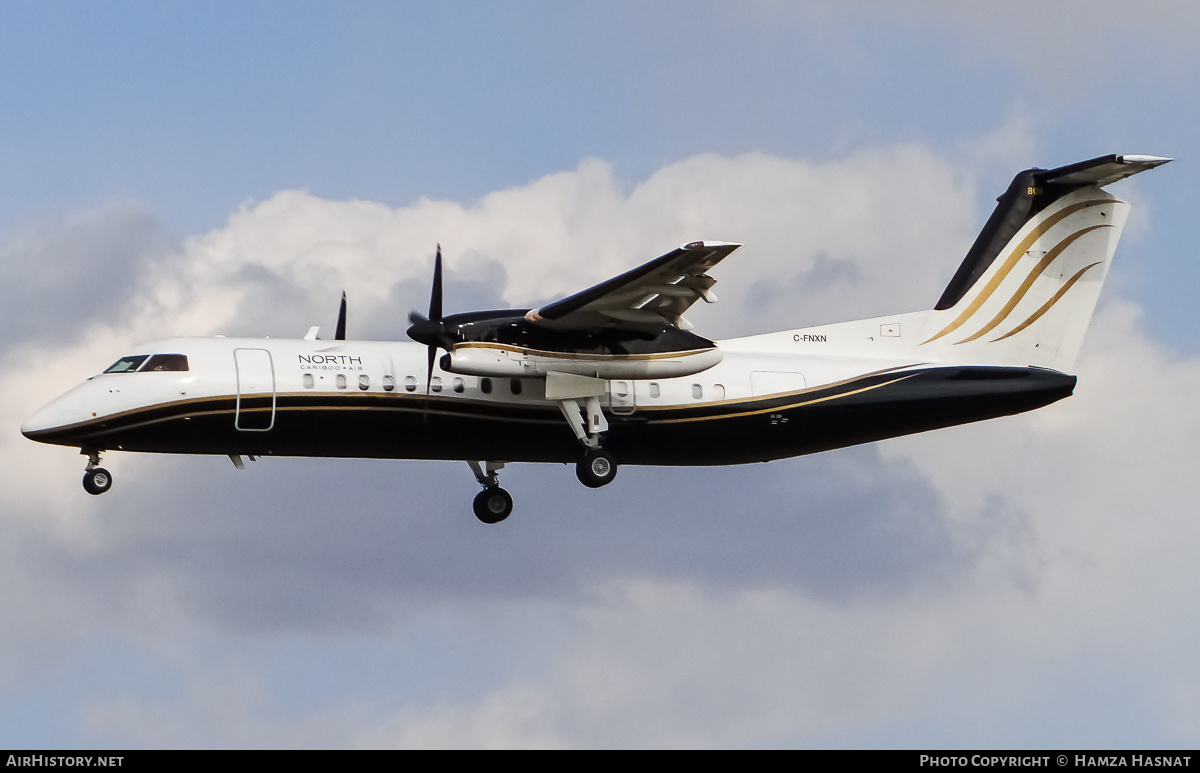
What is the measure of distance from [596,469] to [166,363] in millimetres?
6852

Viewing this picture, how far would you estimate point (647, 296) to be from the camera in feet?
78.7

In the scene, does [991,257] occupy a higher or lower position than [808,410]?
higher

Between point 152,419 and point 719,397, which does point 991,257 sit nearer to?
point 719,397

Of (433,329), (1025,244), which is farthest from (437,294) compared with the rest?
(1025,244)

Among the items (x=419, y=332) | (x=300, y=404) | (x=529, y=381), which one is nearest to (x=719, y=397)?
(x=529, y=381)

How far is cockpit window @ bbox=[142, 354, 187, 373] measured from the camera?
23984 mm

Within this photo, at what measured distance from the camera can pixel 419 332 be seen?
24203 millimetres

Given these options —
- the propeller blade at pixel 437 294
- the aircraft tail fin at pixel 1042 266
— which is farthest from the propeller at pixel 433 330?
the aircraft tail fin at pixel 1042 266

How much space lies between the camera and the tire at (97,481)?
23984 mm

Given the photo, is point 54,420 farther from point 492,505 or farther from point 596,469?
point 596,469

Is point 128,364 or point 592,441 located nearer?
point 128,364

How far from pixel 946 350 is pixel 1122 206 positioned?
4378 millimetres
